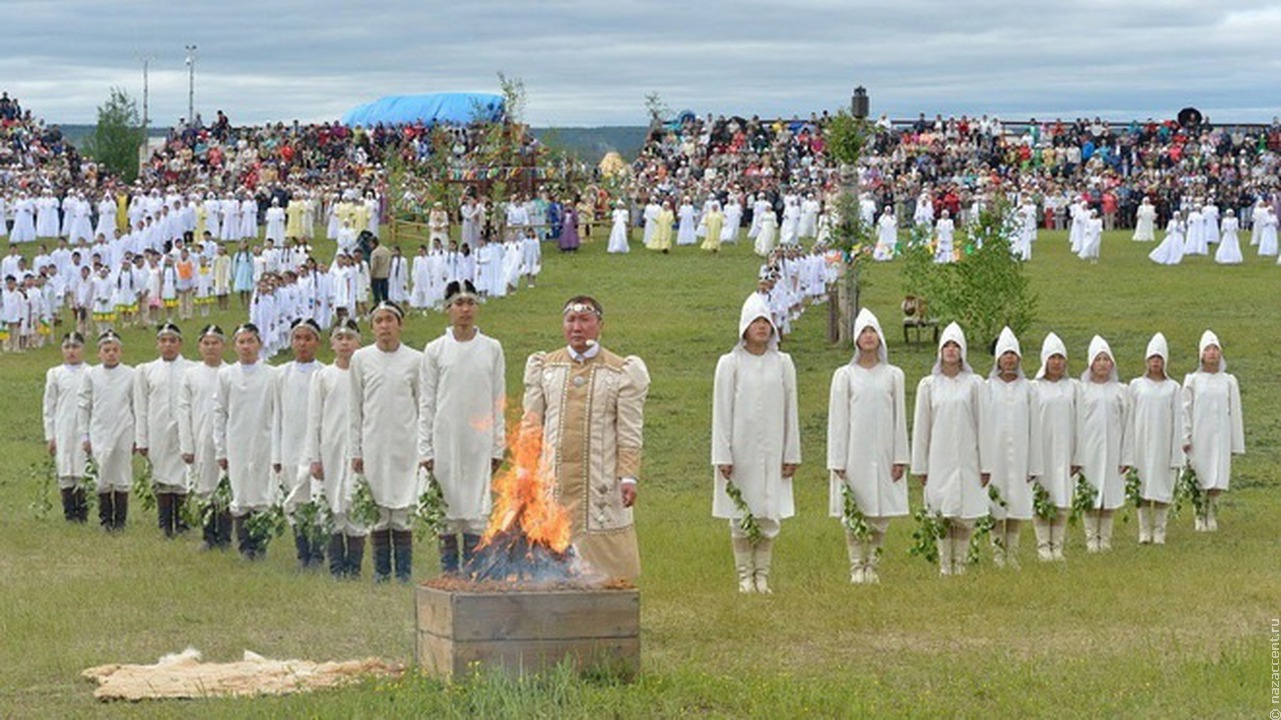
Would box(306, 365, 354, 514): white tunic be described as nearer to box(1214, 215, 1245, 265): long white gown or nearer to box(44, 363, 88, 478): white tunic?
box(44, 363, 88, 478): white tunic

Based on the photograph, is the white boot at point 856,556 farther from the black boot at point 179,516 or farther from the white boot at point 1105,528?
the black boot at point 179,516

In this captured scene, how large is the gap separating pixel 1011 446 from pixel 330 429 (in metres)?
4.98

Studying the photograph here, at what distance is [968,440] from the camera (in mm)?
15977

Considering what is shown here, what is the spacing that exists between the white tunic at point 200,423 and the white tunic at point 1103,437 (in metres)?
6.70

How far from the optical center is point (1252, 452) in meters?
25.0

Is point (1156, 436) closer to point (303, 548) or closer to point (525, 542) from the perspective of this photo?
point (303, 548)

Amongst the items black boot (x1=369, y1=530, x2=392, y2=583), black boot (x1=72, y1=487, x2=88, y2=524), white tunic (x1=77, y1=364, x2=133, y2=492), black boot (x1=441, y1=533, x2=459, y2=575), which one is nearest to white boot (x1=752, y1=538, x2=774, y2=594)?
black boot (x1=441, y1=533, x2=459, y2=575)

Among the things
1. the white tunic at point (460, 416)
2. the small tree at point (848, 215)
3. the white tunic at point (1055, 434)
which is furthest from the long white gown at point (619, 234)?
the white tunic at point (460, 416)

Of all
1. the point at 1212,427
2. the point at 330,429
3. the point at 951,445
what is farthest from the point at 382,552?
the point at 1212,427

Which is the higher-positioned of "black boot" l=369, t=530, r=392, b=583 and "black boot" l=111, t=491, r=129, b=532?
"black boot" l=369, t=530, r=392, b=583

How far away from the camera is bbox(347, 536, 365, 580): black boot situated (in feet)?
50.1

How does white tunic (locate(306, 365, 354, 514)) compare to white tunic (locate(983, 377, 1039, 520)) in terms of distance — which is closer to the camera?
white tunic (locate(306, 365, 354, 514))

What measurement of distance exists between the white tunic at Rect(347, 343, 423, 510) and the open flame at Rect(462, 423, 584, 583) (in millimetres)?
3732

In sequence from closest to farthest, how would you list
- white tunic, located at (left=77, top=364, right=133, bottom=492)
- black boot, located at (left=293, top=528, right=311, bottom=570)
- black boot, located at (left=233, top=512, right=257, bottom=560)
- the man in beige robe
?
the man in beige robe < black boot, located at (left=293, top=528, right=311, bottom=570) < black boot, located at (left=233, top=512, right=257, bottom=560) < white tunic, located at (left=77, top=364, right=133, bottom=492)
